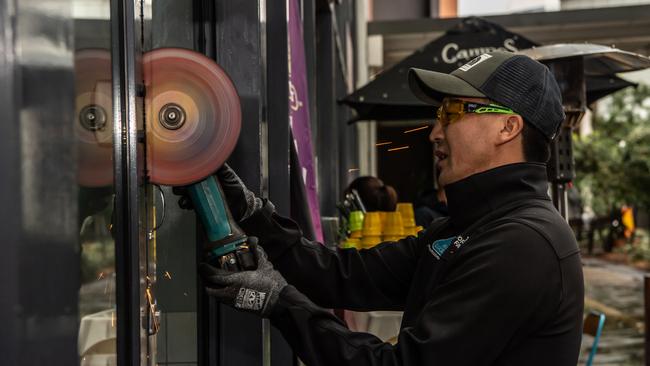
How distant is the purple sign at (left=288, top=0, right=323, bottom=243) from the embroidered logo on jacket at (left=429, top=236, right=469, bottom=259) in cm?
98

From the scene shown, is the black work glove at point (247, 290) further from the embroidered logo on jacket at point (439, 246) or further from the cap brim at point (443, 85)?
the cap brim at point (443, 85)

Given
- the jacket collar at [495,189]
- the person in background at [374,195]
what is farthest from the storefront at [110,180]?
the person in background at [374,195]

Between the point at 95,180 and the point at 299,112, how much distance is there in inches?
81.6

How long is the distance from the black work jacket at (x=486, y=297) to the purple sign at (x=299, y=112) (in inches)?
42.1

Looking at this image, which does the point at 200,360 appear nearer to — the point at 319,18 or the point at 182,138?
the point at 182,138

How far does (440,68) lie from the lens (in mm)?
6414

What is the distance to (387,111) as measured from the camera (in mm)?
7059

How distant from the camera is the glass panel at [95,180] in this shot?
1.22 m

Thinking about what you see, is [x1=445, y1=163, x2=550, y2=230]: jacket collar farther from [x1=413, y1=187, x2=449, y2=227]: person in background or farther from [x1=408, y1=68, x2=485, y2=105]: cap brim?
[x1=413, y1=187, x2=449, y2=227]: person in background

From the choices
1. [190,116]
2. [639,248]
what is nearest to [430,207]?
[190,116]

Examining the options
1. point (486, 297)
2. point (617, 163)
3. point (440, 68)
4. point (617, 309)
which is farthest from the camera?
point (617, 163)

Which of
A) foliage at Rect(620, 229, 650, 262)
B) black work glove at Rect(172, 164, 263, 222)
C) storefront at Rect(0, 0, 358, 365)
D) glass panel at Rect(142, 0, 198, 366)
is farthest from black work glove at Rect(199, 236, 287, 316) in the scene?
foliage at Rect(620, 229, 650, 262)

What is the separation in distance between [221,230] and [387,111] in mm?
5122

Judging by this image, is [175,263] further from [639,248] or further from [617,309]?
[639,248]
